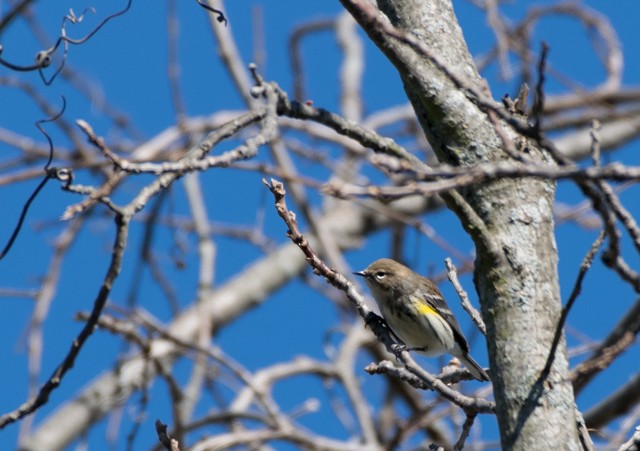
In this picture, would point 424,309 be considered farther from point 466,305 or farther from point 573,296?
point 573,296

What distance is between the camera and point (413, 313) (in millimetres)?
4719

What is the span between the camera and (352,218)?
873 centimetres

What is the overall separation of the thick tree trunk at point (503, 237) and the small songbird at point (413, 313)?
93.0 inches

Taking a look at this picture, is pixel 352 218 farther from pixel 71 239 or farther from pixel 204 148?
pixel 204 148

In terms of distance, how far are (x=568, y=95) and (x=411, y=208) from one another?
74.1 inches

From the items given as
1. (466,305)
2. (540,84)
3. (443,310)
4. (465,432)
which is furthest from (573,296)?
(443,310)

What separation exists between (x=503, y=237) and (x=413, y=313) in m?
2.56

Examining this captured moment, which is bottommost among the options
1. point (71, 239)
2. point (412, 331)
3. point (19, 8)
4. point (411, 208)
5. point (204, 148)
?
point (204, 148)

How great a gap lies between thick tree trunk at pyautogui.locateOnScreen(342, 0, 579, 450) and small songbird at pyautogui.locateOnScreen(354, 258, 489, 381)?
236 centimetres

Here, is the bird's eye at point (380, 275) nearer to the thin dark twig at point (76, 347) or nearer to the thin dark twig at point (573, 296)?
the thin dark twig at point (76, 347)

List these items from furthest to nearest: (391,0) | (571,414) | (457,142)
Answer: (391,0), (457,142), (571,414)

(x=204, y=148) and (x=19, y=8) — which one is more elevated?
(x=19, y=8)

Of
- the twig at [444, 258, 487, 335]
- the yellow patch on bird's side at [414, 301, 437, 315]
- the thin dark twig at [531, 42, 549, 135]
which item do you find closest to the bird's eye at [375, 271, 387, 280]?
the yellow patch on bird's side at [414, 301, 437, 315]

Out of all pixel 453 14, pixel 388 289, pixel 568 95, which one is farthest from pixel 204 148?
pixel 568 95
